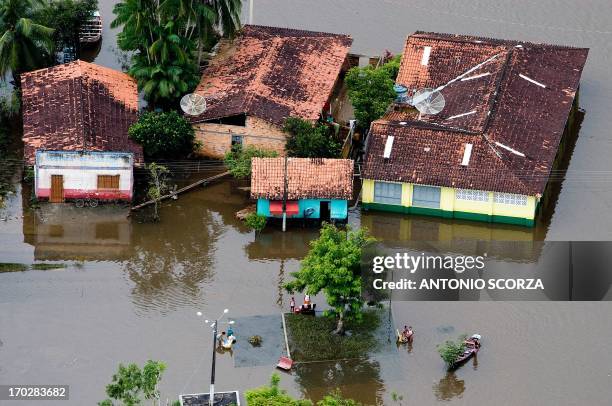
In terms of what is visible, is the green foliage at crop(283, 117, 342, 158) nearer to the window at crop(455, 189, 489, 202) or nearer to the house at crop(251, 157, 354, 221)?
the house at crop(251, 157, 354, 221)

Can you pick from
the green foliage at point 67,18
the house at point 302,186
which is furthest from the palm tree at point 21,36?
the house at point 302,186

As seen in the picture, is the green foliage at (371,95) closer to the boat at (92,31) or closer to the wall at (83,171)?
the wall at (83,171)

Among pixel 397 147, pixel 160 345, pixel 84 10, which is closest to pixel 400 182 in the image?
pixel 397 147

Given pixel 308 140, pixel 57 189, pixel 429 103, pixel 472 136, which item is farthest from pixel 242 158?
pixel 472 136

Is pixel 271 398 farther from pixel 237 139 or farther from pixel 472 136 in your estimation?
pixel 237 139

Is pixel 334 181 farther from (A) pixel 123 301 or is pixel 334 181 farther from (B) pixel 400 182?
(A) pixel 123 301

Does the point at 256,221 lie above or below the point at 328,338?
above
